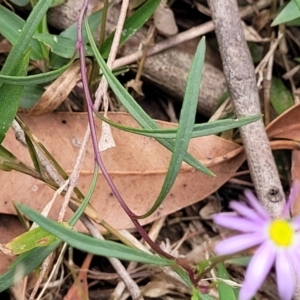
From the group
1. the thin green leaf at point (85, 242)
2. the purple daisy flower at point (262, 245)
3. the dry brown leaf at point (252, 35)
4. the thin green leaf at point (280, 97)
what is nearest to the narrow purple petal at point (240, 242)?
the purple daisy flower at point (262, 245)

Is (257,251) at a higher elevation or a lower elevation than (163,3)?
lower

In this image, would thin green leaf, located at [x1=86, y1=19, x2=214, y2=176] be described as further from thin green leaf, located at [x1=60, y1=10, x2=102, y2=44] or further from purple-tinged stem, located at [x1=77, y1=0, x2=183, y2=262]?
thin green leaf, located at [x1=60, y1=10, x2=102, y2=44]

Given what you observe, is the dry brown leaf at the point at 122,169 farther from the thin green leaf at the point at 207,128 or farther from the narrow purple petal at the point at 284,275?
the narrow purple petal at the point at 284,275

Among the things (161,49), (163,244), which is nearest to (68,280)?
(163,244)

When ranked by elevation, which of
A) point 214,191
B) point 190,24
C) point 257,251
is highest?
point 190,24

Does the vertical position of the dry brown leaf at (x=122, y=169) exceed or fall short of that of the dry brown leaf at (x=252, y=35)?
it falls short

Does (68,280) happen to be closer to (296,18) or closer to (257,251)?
(257,251)

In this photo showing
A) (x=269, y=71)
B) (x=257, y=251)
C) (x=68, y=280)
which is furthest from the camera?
(x=269, y=71)
